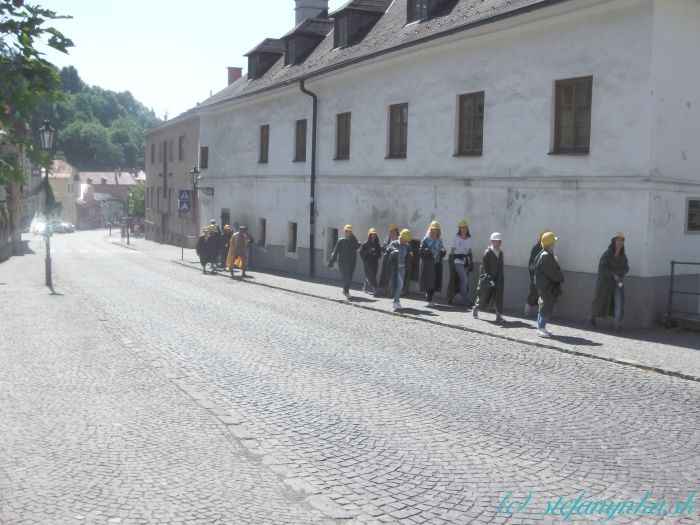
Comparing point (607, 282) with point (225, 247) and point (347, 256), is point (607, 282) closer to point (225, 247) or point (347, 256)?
point (347, 256)

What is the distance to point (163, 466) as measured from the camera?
5.98 metres

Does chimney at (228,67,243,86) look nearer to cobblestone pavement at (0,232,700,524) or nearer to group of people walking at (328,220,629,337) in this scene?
group of people walking at (328,220,629,337)

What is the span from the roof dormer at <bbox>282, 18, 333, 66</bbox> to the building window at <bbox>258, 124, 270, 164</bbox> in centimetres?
263

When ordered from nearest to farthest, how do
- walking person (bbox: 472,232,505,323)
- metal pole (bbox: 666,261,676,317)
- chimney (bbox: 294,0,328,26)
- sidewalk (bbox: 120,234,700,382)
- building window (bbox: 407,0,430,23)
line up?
1. sidewalk (bbox: 120,234,700,382)
2. metal pole (bbox: 666,261,676,317)
3. walking person (bbox: 472,232,505,323)
4. building window (bbox: 407,0,430,23)
5. chimney (bbox: 294,0,328,26)

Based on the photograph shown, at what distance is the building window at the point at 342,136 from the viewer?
2352 centimetres

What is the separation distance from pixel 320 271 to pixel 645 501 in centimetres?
1992

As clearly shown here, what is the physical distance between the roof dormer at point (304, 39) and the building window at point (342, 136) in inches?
228

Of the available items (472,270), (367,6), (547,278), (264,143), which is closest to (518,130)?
(472,270)

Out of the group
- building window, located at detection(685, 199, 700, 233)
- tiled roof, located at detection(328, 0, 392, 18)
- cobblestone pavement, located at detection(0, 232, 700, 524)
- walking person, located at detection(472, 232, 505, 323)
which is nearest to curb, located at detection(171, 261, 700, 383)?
cobblestone pavement, located at detection(0, 232, 700, 524)

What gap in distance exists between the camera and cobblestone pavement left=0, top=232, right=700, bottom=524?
17.5ft

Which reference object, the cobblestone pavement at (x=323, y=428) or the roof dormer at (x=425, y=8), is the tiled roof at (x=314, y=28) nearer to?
the roof dormer at (x=425, y=8)

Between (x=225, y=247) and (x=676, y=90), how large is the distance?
18.1 meters

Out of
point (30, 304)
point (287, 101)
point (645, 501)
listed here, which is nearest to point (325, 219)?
point (287, 101)

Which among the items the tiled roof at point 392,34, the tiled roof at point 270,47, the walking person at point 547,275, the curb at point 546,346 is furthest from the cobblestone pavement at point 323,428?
the tiled roof at point 270,47
